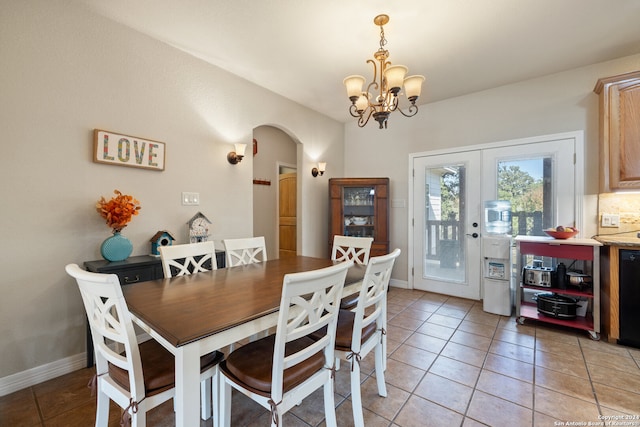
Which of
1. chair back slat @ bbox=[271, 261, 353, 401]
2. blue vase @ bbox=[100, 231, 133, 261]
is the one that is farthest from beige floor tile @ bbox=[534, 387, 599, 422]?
blue vase @ bbox=[100, 231, 133, 261]

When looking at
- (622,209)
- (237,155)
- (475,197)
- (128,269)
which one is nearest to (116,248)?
(128,269)

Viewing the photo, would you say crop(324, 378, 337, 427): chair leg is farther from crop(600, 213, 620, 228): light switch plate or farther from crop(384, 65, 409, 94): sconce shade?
crop(600, 213, 620, 228): light switch plate

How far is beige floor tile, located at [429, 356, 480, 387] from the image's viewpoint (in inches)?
76.7

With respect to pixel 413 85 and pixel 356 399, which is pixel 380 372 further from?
pixel 413 85

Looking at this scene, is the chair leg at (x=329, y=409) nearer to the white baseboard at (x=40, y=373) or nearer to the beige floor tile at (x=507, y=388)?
the beige floor tile at (x=507, y=388)

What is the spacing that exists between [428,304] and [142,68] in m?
4.00

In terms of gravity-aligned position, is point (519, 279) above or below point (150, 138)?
below

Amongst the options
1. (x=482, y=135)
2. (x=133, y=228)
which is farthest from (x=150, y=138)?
(x=482, y=135)

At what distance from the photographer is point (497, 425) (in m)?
1.53

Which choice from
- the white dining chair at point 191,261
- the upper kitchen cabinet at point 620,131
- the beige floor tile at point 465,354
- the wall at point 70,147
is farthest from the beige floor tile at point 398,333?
the upper kitchen cabinet at point 620,131

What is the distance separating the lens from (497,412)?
163 centimetres

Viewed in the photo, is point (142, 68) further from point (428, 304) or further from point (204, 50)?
point (428, 304)

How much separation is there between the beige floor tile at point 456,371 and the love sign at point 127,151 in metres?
2.90

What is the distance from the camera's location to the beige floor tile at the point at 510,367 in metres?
1.99
